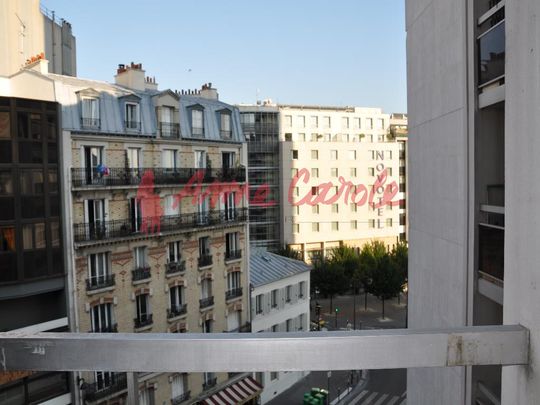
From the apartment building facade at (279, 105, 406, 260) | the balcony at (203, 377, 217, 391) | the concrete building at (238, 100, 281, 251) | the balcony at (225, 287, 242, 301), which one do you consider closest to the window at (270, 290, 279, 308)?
the balcony at (225, 287, 242, 301)

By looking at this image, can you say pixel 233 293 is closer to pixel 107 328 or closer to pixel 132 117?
pixel 107 328

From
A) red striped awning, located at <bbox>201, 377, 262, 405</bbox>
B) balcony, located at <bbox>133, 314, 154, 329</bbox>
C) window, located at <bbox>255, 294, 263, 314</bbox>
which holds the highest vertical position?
balcony, located at <bbox>133, 314, 154, 329</bbox>

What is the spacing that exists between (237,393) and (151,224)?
10219mm

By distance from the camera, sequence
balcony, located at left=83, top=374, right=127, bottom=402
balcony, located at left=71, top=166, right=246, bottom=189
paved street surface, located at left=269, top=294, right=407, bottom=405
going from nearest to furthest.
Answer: balcony, located at left=83, top=374, right=127, bottom=402
balcony, located at left=71, top=166, right=246, bottom=189
paved street surface, located at left=269, top=294, right=407, bottom=405

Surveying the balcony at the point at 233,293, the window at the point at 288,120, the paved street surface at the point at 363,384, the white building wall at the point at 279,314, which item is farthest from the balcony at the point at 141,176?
the window at the point at 288,120

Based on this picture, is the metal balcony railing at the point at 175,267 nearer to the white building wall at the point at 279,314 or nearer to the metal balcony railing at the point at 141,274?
the metal balcony railing at the point at 141,274

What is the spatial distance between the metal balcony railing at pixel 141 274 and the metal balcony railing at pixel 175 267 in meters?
1.07

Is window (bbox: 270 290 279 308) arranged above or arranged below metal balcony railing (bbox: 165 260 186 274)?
below

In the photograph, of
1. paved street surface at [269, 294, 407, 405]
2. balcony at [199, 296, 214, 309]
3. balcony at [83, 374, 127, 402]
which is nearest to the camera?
balcony at [83, 374, 127, 402]

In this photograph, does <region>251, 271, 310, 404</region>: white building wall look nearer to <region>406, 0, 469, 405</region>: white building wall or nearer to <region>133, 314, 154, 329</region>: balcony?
<region>133, 314, 154, 329</region>: balcony

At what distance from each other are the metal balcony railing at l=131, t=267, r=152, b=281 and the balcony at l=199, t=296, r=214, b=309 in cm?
355

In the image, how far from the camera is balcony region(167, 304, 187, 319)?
882 inches

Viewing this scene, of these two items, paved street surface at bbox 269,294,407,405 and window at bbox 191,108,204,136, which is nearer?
window at bbox 191,108,204,136

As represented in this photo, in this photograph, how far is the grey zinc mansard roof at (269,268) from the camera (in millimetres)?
27769
